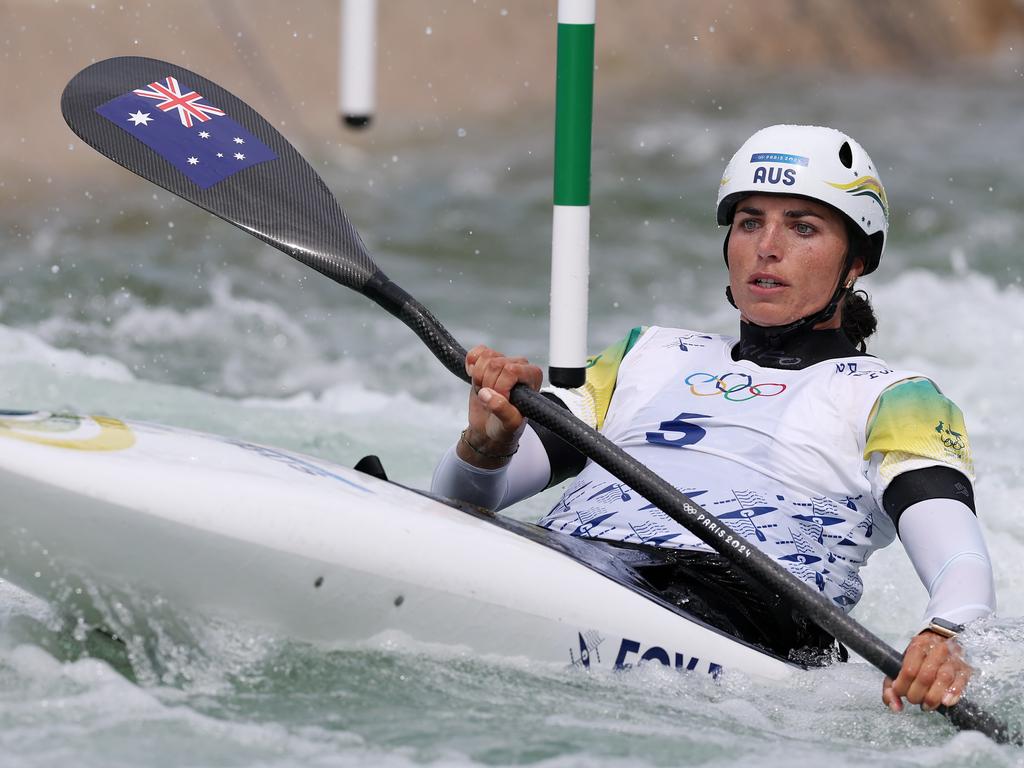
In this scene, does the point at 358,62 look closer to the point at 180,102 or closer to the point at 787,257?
the point at 180,102

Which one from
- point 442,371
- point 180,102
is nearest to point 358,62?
point 180,102

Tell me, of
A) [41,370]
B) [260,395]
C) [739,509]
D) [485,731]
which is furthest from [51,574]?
[260,395]

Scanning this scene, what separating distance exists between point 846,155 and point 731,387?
49cm

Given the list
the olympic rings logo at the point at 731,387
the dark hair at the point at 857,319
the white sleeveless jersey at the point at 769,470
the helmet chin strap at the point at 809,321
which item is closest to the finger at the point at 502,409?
the white sleeveless jersey at the point at 769,470

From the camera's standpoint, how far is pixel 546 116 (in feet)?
35.5

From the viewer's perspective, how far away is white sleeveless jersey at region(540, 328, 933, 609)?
101 inches

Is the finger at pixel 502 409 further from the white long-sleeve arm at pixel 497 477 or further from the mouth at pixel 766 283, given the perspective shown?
the mouth at pixel 766 283

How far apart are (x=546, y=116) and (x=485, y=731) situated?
8998mm

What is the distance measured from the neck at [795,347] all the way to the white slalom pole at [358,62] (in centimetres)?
128

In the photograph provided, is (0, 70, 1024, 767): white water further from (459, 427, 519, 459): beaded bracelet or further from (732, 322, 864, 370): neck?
(732, 322, 864, 370): neck

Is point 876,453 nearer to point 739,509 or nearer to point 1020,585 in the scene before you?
point 739,509

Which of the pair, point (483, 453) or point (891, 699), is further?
point (483, 453)

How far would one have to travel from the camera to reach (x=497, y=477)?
2.69 m

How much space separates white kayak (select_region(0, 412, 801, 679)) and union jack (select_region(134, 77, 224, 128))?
0.86m
